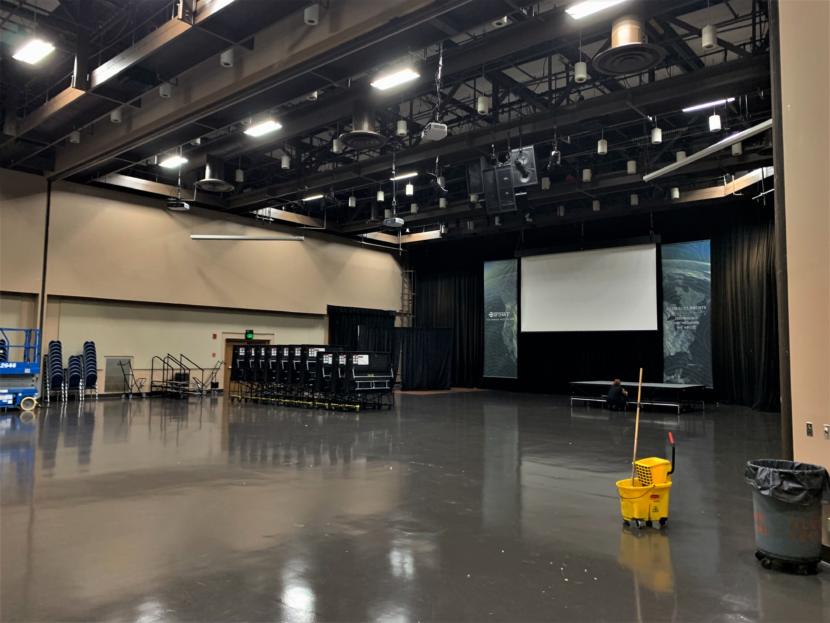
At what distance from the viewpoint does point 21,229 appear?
45.9ft

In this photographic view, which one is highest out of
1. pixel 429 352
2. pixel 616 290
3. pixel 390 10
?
pixel 390 10

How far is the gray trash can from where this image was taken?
3.69 meters

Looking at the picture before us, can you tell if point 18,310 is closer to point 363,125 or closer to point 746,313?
point 363,125

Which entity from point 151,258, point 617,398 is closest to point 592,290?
point 617,398

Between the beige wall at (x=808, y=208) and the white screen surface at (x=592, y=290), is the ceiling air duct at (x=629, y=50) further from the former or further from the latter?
the white screen surface at (x=592, y=290)

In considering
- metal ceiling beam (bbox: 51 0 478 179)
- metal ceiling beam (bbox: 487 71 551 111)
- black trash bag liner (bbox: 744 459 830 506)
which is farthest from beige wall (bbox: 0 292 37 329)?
black trash bag liner (bbox: 744 459 830 506)

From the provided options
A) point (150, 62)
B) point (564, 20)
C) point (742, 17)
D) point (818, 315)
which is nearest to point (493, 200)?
point (564, 20)

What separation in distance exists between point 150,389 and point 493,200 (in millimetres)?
11959

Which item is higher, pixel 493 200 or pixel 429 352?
pixel 493 200

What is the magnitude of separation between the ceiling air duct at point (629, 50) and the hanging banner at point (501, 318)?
13480 mm

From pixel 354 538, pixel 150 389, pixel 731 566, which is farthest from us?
pixel 150 389

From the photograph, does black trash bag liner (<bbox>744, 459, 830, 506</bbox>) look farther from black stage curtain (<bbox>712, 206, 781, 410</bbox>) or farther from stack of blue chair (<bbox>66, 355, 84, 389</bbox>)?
stack of blue chair (<bbox>66, 355, 84, 389</bbox>)

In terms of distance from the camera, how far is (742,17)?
868 cm

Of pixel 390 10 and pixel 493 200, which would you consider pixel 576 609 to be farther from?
pixel 493 200
